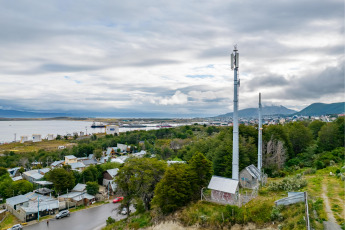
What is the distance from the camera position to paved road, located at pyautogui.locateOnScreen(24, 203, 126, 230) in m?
20.7

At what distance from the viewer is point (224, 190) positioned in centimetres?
A: 1605

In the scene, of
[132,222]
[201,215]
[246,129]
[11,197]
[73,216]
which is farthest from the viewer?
[246,129]

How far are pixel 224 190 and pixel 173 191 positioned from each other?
3.47 metres

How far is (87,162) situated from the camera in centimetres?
4384

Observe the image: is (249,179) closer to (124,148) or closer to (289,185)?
(289,185)

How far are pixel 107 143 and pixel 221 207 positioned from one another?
171 feet

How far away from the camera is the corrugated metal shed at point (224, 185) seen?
52.3 feet

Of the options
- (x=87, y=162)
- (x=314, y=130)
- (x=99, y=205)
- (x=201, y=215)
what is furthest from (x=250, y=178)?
(x=87, y=162)

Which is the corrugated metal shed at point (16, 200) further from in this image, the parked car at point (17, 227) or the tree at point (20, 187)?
the parked car at point (17, 227)

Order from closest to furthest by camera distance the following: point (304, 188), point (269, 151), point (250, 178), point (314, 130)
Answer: point (304, 188) → point (250, 178) → point (269, 151) → point (314, 130)

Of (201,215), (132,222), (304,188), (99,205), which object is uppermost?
(304,188)

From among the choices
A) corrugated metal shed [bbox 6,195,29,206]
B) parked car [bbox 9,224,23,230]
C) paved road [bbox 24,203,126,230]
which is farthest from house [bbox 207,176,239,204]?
corrugated metal shed [bbox 6,195,29,206]

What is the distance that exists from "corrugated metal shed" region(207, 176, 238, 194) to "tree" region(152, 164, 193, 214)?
170 centimetres

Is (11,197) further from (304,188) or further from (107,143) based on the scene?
(107,143)
